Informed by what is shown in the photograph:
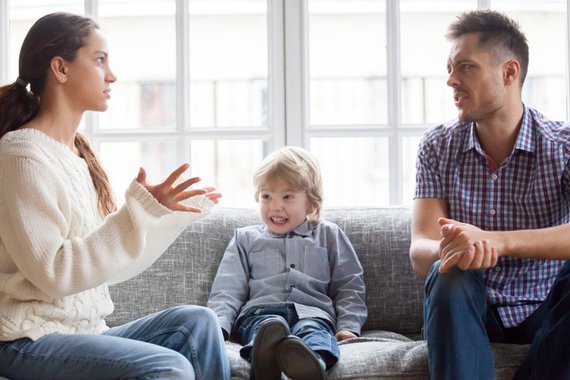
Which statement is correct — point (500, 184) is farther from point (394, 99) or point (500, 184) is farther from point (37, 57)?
point (37, 57)

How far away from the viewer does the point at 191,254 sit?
2766 millimetres

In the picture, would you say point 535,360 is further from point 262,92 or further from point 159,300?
point 262,92

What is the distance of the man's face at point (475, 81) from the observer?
2434mm

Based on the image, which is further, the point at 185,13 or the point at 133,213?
the point at 185,13

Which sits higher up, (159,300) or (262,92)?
(262,92)

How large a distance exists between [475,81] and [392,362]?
809 millimetres

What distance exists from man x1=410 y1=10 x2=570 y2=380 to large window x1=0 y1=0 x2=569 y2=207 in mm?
769

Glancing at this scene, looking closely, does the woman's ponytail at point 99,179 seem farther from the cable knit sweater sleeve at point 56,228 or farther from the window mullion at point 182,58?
the window mullion at point 182,58

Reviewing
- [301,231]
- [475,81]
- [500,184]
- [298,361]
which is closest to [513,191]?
[500,184]

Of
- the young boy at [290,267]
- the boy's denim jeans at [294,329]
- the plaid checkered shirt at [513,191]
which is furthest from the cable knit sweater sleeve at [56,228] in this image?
the plaid checkered shirt at [513,191]

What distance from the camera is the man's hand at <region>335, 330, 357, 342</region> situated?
2.47 m

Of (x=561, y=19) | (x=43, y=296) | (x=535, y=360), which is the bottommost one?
(x=535, y=360)

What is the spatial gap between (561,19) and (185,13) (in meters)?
1.39

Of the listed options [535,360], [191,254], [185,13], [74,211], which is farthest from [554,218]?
[185,13]
